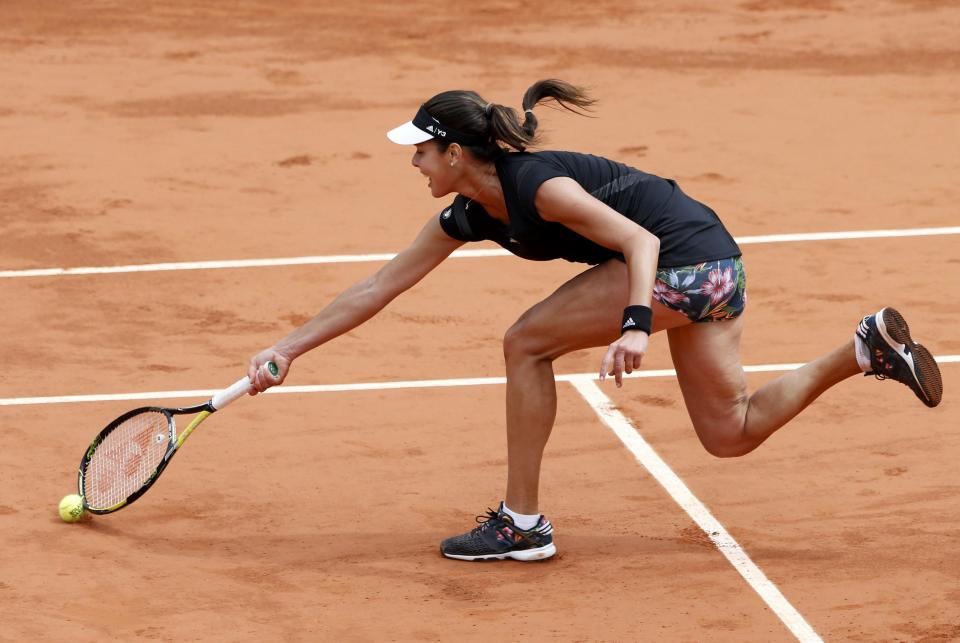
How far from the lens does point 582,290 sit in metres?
5.54

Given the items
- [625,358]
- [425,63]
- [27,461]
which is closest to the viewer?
[625,358]

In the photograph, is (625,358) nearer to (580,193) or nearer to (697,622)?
(580,193)

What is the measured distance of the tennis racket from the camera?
19.8ft

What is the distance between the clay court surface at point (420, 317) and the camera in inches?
220

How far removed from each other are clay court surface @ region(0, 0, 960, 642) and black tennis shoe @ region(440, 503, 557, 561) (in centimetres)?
8

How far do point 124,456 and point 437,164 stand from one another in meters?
1.69

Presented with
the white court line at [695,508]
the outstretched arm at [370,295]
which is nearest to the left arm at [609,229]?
the outstretched arm at [370,295]

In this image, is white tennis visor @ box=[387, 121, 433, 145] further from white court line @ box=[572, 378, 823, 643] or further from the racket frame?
white court line @ box=[572, 378, 823, 643]

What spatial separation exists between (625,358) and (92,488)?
2.27 m

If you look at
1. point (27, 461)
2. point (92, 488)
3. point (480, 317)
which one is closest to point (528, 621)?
point (92, 488)

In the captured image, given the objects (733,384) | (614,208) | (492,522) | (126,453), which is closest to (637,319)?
(614,208)

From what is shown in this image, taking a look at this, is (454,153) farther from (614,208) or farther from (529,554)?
(529,554)

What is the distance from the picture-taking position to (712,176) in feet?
36.0

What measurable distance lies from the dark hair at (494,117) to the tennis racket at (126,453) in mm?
1336
